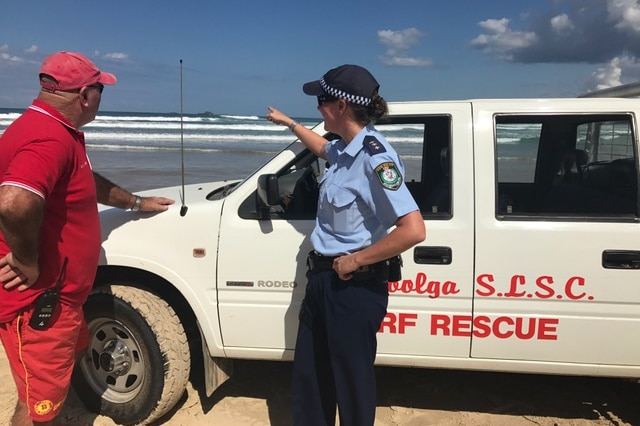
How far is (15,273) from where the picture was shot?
2.21 m

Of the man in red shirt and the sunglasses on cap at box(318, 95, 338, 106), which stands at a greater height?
the sunglasses on cap at box(318, 95, 338, 106)

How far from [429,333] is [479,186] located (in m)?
0.81

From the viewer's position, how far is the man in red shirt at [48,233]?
6.81 feet

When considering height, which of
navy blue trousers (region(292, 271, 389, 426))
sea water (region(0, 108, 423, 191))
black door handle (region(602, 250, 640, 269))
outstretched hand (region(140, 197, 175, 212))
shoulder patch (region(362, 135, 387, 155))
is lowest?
navy blue trousers (region(292, 271, 389, 426))

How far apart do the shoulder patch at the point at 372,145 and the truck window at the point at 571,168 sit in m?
0.94

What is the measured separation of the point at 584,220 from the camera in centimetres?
269

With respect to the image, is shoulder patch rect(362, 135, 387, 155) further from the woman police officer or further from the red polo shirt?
the red polo shirt

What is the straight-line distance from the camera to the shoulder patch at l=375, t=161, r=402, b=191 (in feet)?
6.72

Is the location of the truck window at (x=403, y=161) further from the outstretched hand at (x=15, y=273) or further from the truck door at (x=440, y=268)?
the outstretched hand at (x=15, y=273)

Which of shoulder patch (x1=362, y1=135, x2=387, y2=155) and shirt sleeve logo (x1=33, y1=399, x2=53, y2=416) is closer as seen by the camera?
shoulder patch (x1=362, y1=135, x2=387, y2=155)

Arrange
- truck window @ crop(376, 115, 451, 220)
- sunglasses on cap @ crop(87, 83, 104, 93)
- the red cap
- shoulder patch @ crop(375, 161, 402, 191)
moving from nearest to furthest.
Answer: shoulder patch @ crop(375, 161, 402, 191) → the red cap → sunglasses on cap @ crop(87, 83, 104, 93) → truck window @ crop(376, 115, 451, 220)

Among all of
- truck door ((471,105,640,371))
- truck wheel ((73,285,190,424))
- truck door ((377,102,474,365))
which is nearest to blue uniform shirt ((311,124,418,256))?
truck door ((377,102,474,365))

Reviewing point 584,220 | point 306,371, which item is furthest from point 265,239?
point 584,220

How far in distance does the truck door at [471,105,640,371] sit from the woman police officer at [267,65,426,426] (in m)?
0.76
